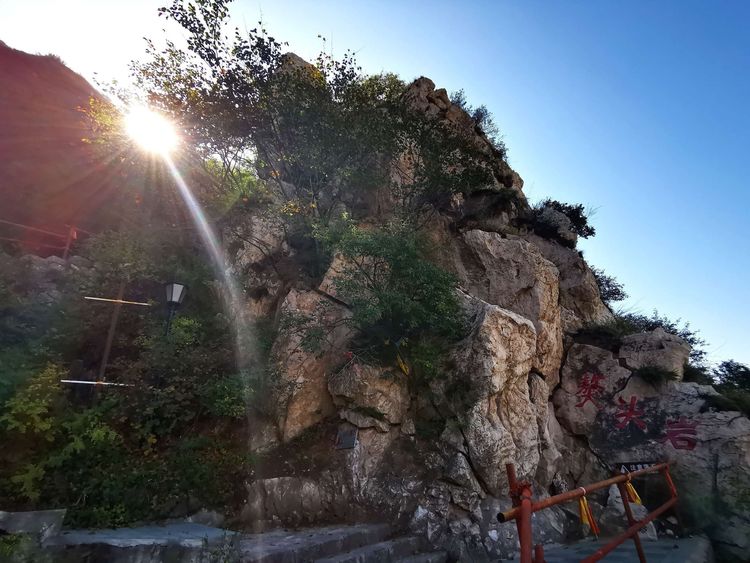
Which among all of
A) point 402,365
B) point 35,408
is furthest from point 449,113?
point 35,408

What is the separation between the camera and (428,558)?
6.00 metres

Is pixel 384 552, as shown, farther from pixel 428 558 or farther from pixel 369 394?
pixel 369 394

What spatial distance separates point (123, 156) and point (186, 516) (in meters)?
11.4

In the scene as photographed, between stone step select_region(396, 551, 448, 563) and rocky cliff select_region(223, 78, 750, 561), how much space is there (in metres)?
0.24

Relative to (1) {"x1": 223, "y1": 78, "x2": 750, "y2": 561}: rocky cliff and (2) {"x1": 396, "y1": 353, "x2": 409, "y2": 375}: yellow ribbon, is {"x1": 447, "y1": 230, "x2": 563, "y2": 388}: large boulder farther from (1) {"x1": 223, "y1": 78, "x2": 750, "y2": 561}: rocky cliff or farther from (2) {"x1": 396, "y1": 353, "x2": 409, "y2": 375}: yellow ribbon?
(2) {"x1": 396, "y1": 353, "x2": 409, "y2": 375}: yellow ribbon

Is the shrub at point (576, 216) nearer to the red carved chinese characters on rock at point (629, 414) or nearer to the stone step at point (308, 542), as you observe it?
the red carved chinese characters on rock at point (629, 414)

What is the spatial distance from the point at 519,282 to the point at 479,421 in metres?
5.45

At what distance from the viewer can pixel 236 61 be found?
11.4 m

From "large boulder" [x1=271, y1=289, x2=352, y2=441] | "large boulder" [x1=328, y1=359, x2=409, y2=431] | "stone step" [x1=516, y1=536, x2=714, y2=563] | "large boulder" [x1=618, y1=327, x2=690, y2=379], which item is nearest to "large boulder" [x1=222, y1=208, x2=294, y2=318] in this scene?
"large boulder" [x1=271, y1=289, x2=352, y2=441]

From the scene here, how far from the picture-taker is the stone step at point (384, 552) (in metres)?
5.29

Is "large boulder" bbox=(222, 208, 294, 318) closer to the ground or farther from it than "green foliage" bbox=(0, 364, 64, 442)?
farther from it

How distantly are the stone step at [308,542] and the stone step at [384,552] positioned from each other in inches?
5.4

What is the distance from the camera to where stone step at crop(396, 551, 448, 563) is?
5.83 meters

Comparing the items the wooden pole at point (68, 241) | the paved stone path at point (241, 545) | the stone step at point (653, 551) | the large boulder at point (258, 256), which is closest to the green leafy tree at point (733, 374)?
the stone step at point (653, 551)
